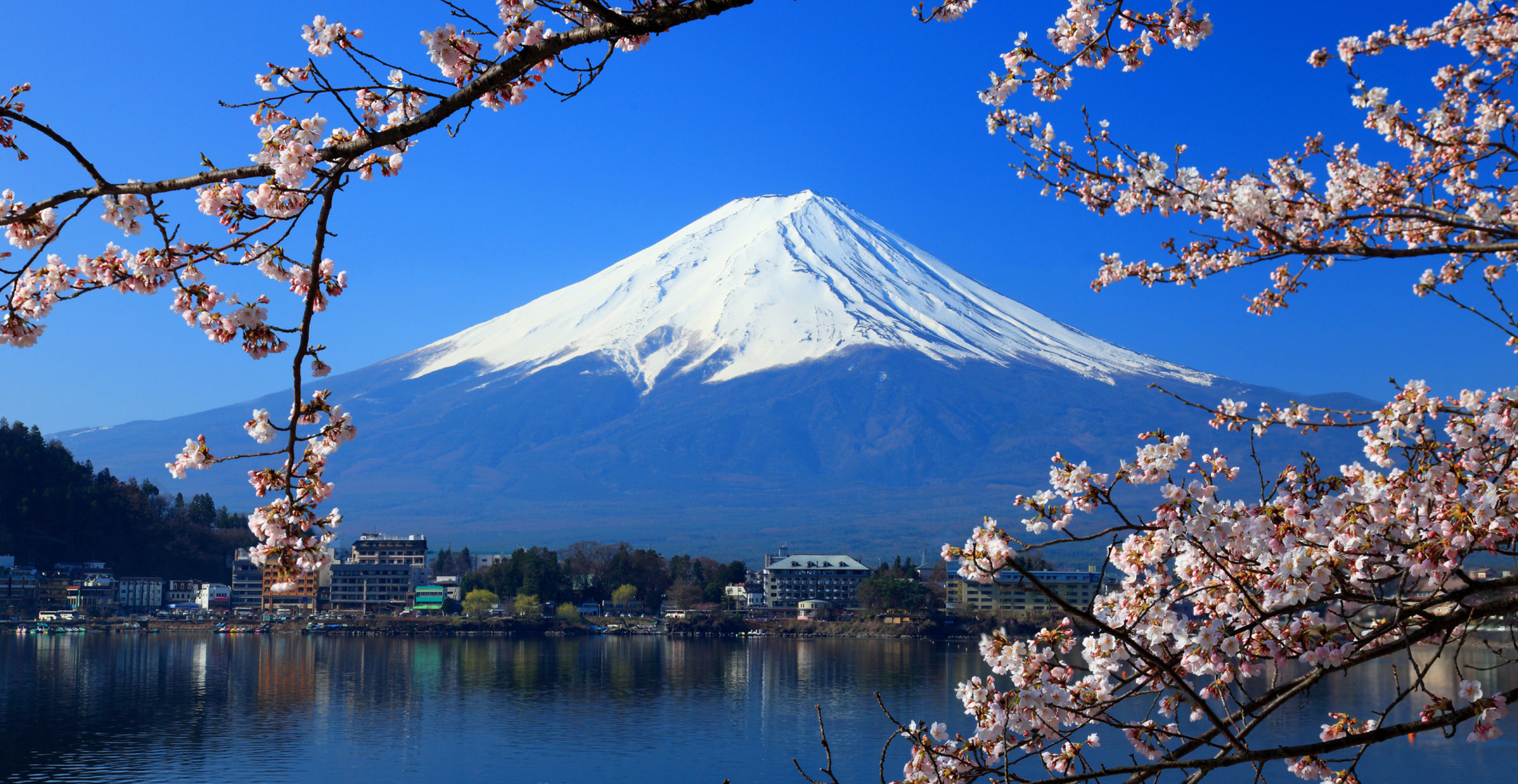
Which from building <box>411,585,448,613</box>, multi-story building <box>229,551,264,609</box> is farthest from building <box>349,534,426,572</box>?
multi-story building <box>229,551,264,609</box>

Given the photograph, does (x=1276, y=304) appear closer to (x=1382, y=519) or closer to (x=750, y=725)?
(x=1382, y=519)

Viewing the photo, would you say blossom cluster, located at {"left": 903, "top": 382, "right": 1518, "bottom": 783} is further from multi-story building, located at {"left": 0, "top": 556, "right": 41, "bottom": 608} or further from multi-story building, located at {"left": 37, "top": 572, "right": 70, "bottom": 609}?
multi-story building, located at {"left": 37, "top": 572, "right": 70, "bottom": 609}

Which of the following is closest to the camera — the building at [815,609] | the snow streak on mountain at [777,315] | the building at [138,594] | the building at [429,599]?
the building at [138,594]

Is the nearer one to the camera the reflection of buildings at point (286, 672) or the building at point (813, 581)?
the reflection of buildings at point (286, 672)

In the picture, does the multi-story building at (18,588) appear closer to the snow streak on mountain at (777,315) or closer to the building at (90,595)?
the building at (90,595)

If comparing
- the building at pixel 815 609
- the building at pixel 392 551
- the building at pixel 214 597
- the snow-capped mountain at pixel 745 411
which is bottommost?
the building at pixel 815 609

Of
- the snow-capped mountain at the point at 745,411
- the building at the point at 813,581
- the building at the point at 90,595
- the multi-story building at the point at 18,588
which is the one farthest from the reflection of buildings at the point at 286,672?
the snow-capped mountain at the point at 745,411

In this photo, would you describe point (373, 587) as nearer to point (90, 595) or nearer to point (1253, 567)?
point (90, 595)
